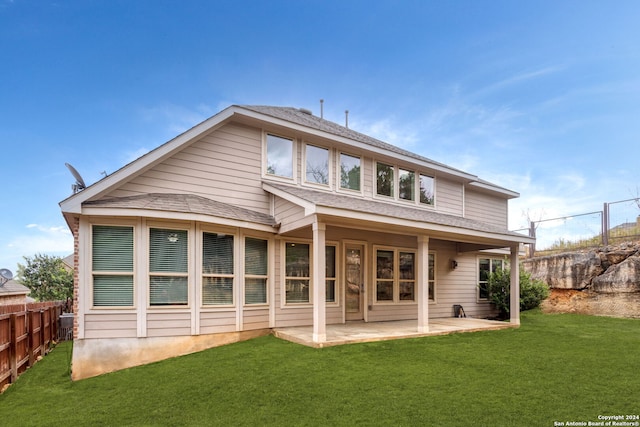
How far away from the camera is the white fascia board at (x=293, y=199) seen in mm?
7184

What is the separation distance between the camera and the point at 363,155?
10820mm

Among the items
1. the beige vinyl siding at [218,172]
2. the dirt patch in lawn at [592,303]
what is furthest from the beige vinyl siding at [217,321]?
the dirt patch in lawn at [592,303]

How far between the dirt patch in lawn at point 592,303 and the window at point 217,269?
12.8 m

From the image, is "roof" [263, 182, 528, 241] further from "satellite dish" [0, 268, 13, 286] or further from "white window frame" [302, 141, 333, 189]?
"satellite dish" [0, 268, 13, 286]

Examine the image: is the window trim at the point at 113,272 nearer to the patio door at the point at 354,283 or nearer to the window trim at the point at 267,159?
the window trim at the point at 267,159

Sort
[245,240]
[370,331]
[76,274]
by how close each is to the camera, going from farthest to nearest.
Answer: [370,331], [245,240], [76,274]

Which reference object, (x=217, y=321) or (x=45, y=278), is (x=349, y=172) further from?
(x=45, y=278)

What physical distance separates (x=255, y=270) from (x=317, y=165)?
11.0 feet

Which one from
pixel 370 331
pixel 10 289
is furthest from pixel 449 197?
pixel 10 289

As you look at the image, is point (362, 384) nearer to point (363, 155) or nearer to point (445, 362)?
point (445, 362)

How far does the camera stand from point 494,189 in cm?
1409

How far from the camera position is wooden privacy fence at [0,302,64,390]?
6.38m

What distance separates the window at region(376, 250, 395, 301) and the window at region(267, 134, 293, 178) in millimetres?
3733

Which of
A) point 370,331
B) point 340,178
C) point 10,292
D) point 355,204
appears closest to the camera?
point 370,331
